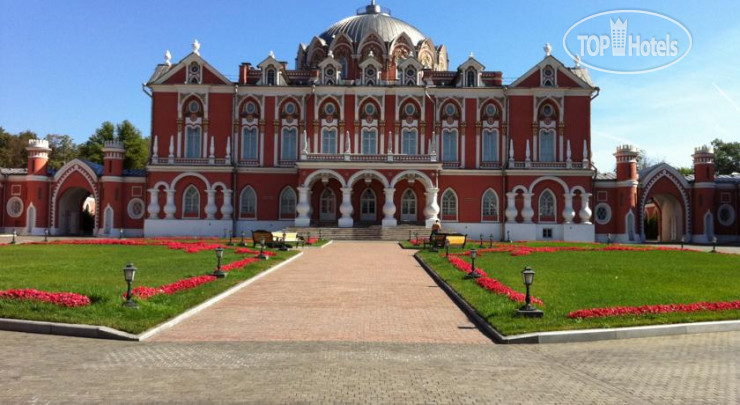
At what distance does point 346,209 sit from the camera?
42.6 metres

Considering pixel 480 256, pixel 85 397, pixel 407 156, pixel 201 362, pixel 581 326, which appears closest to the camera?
pixel 85 397

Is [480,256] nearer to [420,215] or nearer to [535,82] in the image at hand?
[420,215]

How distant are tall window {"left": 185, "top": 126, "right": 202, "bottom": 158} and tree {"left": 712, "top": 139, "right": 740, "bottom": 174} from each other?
62752 millimetres

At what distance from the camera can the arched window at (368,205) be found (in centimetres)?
4607

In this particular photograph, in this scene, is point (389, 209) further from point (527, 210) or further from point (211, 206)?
point (211, 206)

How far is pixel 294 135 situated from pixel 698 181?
31.4 meters

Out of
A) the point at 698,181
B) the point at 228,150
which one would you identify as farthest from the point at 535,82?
the point at 228,150

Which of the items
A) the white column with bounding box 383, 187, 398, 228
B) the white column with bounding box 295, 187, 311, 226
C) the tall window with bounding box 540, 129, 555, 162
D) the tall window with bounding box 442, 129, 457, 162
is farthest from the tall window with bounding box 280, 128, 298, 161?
the tall window with bounding box 540, 129, 555, 162

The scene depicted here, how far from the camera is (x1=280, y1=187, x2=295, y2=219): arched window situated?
46188mm

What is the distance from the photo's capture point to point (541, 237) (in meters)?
45.0

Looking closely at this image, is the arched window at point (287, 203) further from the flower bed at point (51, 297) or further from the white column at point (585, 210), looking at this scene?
the flower bed at point (51, 297)

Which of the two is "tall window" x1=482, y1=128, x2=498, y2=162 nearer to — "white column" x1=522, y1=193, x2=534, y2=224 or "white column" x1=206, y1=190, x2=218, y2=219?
"white column" x1=522, y1=193, x2=534, y2=224

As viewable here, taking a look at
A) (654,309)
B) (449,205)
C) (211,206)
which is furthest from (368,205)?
(654,309)

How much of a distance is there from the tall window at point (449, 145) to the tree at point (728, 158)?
46.5m
